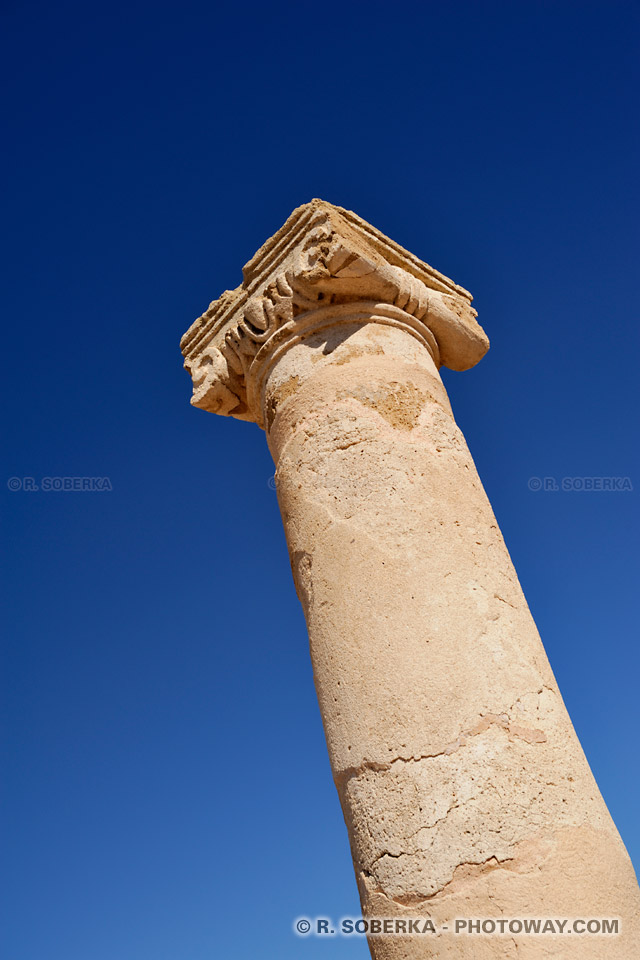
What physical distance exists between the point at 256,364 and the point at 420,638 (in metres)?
2.87

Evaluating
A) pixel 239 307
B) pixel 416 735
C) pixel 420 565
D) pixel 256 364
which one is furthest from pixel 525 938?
pixel 239 307

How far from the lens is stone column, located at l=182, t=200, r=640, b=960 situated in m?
2.96

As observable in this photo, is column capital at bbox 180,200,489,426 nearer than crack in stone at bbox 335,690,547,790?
No

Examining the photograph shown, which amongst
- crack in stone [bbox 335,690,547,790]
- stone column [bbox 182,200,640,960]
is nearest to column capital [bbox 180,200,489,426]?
stone column [bbox 182,200,640,960]

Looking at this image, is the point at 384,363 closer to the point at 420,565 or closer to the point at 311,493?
the point at 311,493

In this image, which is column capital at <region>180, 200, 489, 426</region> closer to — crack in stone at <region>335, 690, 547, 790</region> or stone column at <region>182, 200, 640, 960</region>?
stone column at <region>182, 200, 640, 960</region>

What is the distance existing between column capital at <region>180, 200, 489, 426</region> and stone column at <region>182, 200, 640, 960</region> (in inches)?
0.9

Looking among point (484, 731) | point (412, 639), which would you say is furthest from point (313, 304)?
point (484, 731)

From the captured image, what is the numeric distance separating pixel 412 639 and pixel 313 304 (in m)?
2.81

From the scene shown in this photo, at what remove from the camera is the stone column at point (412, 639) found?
296cm

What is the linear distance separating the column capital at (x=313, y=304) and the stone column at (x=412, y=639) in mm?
22

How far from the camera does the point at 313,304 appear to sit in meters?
5.23

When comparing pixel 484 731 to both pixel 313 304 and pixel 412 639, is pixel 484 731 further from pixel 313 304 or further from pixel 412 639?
pixel 313 304

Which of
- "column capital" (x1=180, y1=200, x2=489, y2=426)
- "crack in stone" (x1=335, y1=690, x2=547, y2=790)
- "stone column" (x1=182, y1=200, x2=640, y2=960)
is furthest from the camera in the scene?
"column capital" (x1=180, y1=200, x2=489, y2=426)
